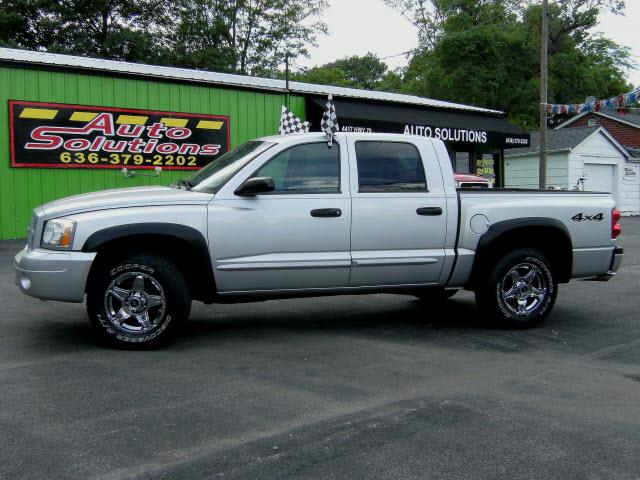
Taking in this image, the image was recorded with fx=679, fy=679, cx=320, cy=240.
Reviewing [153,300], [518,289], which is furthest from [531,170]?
[153,300]

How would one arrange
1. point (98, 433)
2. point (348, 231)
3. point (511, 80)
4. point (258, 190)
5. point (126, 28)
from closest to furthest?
point (98, 433) → point (258, 190) → point (348, 231) → point (126, 28) → point (511, 80)

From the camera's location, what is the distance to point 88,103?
1556 cm

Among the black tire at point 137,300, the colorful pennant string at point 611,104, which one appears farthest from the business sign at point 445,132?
the black tire at point 137,300

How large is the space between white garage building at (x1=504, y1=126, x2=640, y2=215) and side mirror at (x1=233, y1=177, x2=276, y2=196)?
25.6m

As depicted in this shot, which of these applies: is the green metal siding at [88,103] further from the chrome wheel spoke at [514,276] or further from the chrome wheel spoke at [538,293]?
the chrome wheel spoke at [538,293]

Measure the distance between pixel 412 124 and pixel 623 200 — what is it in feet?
49.3

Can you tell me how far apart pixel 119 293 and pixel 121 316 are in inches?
7.4

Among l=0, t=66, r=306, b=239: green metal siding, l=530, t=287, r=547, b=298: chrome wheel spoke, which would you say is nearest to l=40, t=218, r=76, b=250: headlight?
l=530, t=287, r=547, b=298: chrome wheel spoke

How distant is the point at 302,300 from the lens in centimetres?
799

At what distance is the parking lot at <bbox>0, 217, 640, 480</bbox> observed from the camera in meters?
3.26

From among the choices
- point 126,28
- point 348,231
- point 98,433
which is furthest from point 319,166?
point 126,28

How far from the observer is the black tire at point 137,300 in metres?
5.29

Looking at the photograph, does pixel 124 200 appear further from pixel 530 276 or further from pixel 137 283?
pixel 530 276

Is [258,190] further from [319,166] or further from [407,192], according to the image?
[407,192]
